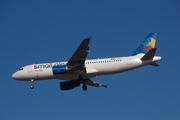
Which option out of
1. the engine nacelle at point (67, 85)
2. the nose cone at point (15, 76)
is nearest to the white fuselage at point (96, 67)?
the nose cone at point (15, 76)

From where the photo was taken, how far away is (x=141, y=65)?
3009 centimetres

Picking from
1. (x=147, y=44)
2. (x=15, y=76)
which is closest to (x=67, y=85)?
(x=15, y=76)

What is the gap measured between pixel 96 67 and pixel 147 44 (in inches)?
372

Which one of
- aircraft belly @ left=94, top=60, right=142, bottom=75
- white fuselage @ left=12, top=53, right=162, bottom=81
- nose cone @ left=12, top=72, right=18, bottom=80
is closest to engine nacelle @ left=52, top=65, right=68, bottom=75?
white fuselage @ left=12, top=53, right=162, bottom=81

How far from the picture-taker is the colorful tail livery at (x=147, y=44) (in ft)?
112

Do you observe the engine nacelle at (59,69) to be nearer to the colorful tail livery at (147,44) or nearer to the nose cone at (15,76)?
the nose cone at (15,76)

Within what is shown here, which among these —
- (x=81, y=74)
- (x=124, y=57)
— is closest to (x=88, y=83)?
(x=81, y=74)

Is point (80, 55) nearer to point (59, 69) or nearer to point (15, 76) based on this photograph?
point (59, 69)

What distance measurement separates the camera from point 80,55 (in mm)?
29266

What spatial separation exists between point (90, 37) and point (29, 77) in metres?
11.2

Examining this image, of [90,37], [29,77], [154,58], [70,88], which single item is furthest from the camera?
[70,88]

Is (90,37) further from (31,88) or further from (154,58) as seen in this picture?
(31,88)

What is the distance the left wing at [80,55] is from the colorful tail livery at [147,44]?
28.5ft

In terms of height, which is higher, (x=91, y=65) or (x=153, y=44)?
(x=153, y=44)
